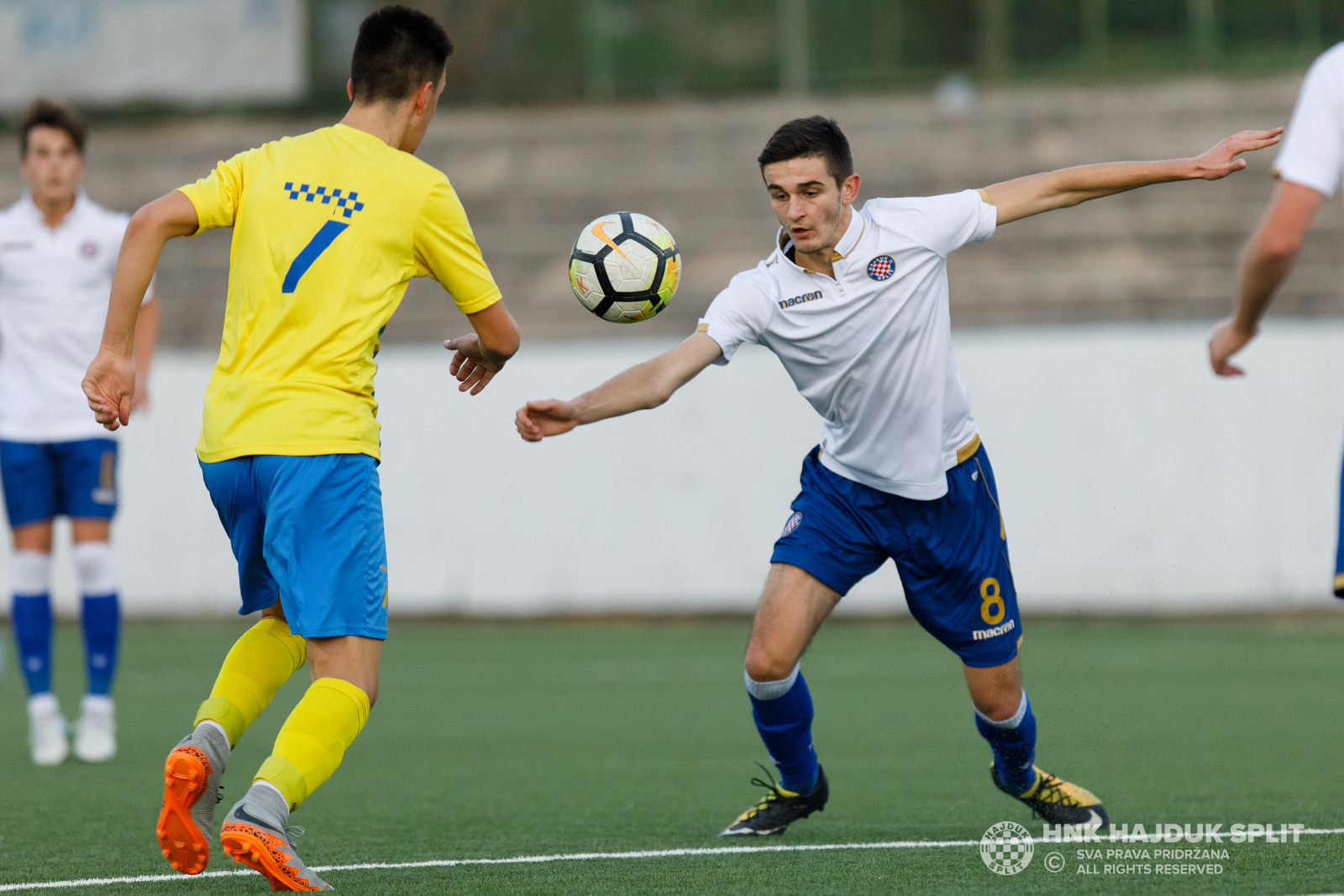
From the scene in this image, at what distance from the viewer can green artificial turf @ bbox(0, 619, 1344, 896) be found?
4492mm

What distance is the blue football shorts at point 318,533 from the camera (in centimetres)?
402

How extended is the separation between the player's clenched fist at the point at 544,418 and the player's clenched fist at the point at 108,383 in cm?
101

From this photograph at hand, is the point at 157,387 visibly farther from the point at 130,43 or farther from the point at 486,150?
the point at 130,43

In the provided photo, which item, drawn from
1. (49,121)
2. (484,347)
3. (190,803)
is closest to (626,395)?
(484,347)

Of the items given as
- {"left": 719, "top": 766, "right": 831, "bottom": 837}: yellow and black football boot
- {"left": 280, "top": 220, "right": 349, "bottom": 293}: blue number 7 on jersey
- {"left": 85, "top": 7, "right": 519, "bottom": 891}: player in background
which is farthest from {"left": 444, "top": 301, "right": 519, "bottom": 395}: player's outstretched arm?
{"left": 719, "top": 766, "right": 831, "bottom": 837}: yellow and black football boot

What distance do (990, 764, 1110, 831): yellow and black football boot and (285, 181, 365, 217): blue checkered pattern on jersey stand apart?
281 centimetres

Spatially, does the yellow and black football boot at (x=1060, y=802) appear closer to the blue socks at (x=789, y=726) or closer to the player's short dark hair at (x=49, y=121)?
the blue socks at (x=789, y=726)

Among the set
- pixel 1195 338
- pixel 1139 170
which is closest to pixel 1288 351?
pixel 1195 338

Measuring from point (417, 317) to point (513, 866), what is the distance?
12.8 metres

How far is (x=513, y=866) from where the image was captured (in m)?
4.62

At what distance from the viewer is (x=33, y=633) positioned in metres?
7.41

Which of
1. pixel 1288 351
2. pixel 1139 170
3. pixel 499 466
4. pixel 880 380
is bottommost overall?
pixel 499 466

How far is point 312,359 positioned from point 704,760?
3670 mm

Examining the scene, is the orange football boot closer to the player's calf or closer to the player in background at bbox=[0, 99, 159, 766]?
the player's calf
